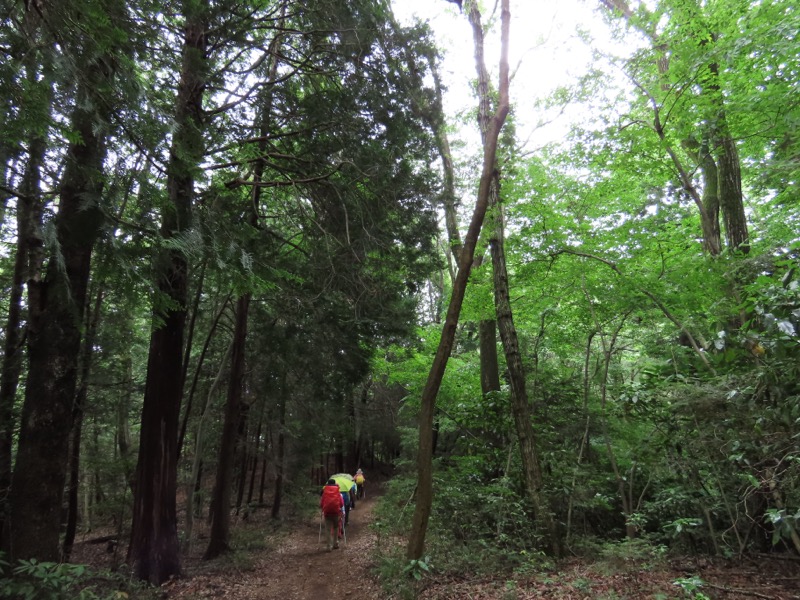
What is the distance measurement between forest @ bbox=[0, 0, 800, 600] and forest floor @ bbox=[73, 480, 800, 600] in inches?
4.5

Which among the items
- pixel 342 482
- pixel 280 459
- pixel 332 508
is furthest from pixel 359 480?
pixel 332 508

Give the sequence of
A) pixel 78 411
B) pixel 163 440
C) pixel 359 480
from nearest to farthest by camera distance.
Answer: pixel 163 440
pixel 78 411
pixel 359 480

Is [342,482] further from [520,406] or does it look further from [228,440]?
[520,406]

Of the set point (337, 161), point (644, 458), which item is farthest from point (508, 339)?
point (337, 161)

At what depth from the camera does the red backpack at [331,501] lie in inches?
376

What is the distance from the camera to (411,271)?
8961mm

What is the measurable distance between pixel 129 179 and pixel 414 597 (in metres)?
5.64

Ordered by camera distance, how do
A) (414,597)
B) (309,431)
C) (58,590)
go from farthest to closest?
(309,431) < (414,597) < (58,590)

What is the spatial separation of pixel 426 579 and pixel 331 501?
449 cm

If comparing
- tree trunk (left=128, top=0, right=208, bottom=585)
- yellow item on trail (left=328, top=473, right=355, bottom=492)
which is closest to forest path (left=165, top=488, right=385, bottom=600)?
tree trunk (left=128, top=0, right=208, bottom=585)

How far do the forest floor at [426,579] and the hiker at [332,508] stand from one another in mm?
351

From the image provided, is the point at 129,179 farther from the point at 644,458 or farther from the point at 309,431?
the point at 309,431

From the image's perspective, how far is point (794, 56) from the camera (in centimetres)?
565

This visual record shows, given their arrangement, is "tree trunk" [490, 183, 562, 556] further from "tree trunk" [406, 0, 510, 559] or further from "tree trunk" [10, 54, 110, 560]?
"tree trunk" [10, 54, 110, 560]
